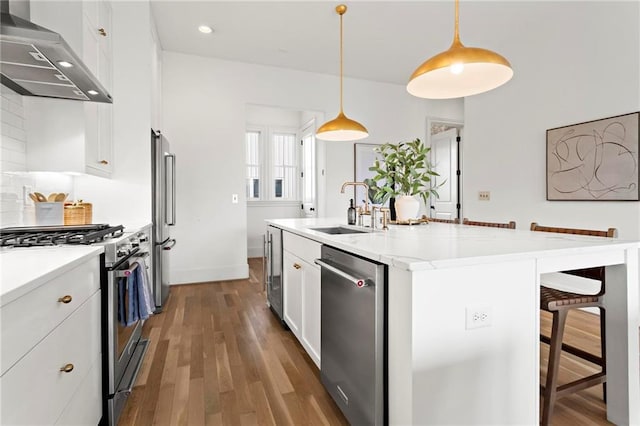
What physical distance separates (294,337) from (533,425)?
166 centimetres

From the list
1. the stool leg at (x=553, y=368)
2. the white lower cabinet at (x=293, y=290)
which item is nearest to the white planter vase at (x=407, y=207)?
the white lower cabinet at (x=293, y=290)

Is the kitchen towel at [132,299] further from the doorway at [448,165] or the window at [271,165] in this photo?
the doorway at [448,165]

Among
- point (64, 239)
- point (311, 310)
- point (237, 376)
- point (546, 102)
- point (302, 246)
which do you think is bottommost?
point (237, 376)

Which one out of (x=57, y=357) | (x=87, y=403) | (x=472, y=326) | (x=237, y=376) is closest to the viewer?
(x=57, y=357)

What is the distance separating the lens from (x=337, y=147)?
5145 millimetres

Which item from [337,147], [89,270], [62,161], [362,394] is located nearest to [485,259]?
[362,394]

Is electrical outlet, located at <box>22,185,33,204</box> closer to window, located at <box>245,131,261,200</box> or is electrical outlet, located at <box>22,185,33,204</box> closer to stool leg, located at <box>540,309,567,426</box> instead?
stool leg, located at <box>540,309,567,426</box>

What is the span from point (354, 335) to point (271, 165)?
534 centimetres

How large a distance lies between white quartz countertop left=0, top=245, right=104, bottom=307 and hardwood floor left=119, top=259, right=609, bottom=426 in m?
0.90

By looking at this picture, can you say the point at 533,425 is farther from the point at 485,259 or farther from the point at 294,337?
the point at 294,337

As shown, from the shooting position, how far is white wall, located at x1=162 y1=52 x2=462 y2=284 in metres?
4.22

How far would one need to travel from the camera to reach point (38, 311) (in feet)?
3.19

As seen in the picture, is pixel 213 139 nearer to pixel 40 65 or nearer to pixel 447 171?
pixel 40 65

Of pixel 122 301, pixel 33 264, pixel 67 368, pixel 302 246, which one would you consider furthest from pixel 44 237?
pixel 302 246
